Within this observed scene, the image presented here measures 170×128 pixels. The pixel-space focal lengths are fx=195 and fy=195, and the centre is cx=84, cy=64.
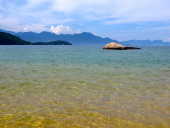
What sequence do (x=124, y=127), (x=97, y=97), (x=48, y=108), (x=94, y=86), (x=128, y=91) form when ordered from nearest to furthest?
(x=124, y=127) < (x=48, y=108) < (x=97, y=97) < (x=128, y=91) < (x=94, y=86)

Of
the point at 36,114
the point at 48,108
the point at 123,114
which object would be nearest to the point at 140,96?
the point at 123,114

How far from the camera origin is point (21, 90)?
39.4 ft

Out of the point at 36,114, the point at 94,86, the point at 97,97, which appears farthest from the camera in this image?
the point at 94,86

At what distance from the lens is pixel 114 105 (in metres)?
9.27

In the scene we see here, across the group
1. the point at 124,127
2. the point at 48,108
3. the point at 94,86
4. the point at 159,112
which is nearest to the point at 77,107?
the point at 48,108

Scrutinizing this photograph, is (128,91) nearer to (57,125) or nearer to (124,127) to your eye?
(124,127)

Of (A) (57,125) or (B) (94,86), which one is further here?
(B) (94,86)

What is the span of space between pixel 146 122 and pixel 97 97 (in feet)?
12.0

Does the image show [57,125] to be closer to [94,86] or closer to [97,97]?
[97,97]

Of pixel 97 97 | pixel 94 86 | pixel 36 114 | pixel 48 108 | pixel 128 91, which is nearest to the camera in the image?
pixel 36 114

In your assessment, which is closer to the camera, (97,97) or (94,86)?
(97,97)

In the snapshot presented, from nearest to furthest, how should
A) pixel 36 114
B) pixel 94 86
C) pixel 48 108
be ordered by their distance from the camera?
pixel 36 114
pixel 48 108
pixel 94 86

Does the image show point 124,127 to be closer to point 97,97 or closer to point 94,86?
point 97,97

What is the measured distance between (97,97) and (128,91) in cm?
242
